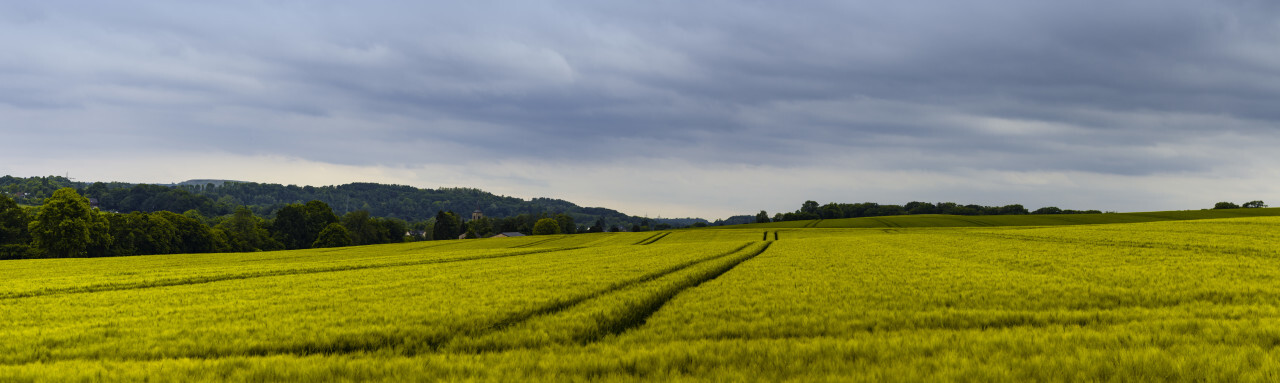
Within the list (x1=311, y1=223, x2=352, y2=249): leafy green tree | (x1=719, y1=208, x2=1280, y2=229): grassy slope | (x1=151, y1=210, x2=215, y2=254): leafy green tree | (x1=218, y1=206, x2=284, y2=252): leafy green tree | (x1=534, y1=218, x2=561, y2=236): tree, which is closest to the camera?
(x1=719, y1=208, x2=1280, y2=229): grassy slope

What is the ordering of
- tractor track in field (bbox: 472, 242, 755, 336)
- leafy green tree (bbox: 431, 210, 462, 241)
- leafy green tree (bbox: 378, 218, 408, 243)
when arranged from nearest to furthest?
tractor track in field (bbox: 472, 242, 755, 336) → leafy green tree (bbox: 378, 218, 408, 243) → leafy green tree (bbox: 431, 210, 462, 241)

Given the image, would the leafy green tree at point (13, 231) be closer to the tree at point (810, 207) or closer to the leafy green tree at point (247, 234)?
the leafy green tree at point (247, 234)

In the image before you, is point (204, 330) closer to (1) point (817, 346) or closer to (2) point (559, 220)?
(1) point (817, 346)

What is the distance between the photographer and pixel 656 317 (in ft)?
38.9

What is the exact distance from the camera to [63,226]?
69.0 metres

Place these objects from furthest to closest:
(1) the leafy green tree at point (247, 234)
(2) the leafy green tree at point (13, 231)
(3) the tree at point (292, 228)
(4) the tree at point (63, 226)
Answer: (3) the tree at point (292, 228), (1) the leafy green tree at point (247, 234), (2) the leafy green tree at point (13, 231), (4) the tree at point (63, 226)

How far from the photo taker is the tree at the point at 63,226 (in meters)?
69.2

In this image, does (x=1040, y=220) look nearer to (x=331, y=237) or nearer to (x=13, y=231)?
(x=331, y=237)

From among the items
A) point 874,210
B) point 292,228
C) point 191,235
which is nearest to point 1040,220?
point 874,210

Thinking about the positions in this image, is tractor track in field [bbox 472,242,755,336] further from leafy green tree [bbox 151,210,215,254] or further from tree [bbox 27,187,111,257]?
leafy green tree [bbox 151,210,215,254]

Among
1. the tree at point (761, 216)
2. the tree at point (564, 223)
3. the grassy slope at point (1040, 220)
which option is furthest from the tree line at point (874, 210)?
the tree at point (564, 223)

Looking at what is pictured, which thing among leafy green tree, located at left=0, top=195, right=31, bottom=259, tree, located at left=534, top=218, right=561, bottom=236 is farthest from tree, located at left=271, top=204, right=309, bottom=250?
tree, located at left=534, top=218, right=561, bottom=236

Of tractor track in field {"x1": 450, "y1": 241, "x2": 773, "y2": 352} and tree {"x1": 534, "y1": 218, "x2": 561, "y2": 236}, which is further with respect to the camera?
tree {"x1": 534, "y1": 218, "x2": 561, "y2": 236}

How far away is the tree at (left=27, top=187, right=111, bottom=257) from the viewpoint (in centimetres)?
6919
